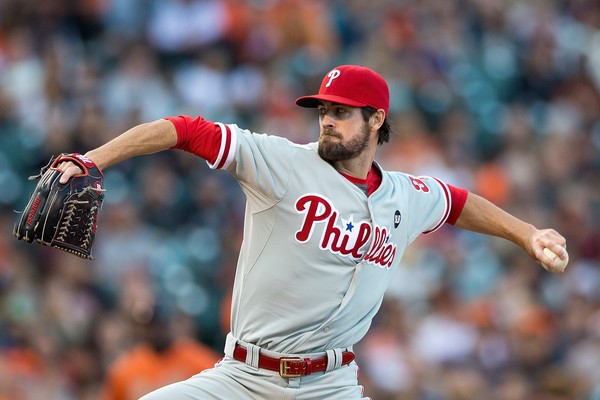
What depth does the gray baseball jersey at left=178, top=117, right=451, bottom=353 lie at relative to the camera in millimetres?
4996

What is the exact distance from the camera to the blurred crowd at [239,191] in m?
8.37

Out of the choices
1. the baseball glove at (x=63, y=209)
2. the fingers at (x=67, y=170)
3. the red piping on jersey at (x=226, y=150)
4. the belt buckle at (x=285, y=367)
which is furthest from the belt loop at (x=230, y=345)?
the fingers at (x=67, y=170)

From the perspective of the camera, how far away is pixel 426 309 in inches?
383

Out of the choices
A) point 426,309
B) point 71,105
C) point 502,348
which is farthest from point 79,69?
point 502,348

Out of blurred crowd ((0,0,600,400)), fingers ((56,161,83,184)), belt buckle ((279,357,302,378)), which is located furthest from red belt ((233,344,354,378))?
blurred crowd ((0,0,600,400))

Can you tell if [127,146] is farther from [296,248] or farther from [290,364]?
[290,364]

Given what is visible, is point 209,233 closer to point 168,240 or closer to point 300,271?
point 168,240

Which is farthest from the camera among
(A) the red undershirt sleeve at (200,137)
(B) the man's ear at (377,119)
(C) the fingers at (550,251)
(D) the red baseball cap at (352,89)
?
(B) the man's ear at (377,119)

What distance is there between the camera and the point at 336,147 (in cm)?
515

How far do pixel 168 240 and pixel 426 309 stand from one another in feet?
7.66

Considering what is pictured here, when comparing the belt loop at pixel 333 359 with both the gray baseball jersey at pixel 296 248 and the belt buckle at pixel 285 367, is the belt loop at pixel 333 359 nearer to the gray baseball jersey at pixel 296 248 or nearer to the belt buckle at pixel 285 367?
the gray baseball jersey at pixel 296 248

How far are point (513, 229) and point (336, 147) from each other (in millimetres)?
1025

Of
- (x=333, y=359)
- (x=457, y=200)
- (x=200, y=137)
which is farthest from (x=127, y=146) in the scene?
(x=457, y=200)

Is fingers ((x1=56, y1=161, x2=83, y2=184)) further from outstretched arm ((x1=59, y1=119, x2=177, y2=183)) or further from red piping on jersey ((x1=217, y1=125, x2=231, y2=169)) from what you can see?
red piping on jersey ((x1=217, y1=125, x2=231, y2=169))
